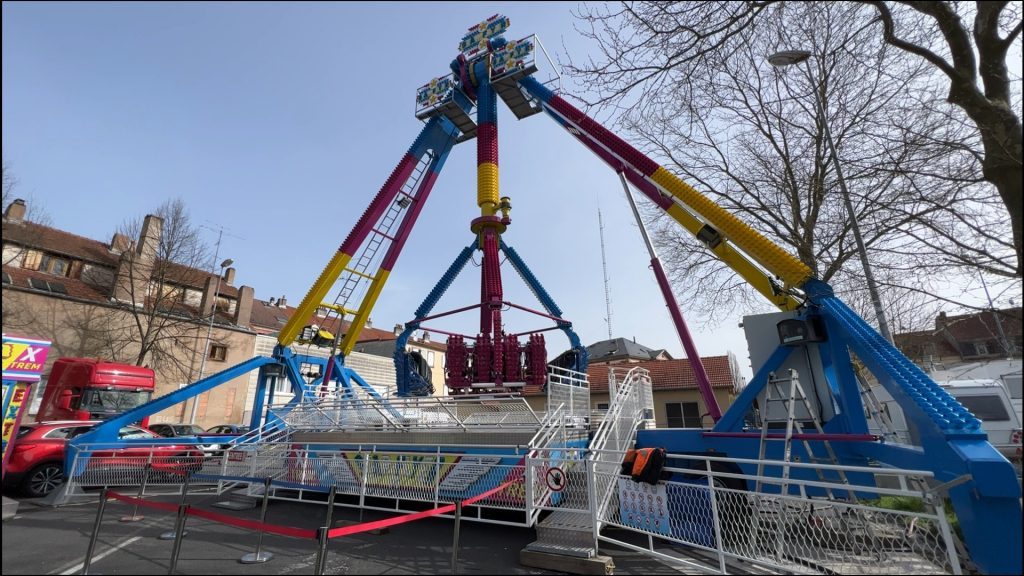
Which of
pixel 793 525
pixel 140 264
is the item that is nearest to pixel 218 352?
pixel 140 264

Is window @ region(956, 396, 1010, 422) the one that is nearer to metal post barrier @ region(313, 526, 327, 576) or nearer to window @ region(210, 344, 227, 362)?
metal post barrier @ region(313, 526, 327, 576)

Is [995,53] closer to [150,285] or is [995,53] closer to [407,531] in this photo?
[407,531]

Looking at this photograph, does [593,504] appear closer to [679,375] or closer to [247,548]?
[247,548]

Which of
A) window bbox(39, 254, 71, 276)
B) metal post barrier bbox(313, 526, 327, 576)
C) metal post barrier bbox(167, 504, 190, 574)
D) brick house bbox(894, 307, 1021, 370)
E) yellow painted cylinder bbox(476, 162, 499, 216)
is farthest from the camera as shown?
window bbox(39, 254, 71, 276)

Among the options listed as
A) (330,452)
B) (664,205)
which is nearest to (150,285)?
(330,452)

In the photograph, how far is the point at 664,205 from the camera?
11461mm

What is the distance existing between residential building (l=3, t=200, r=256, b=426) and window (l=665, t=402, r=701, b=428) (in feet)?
86.1

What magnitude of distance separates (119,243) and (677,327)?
3413cm

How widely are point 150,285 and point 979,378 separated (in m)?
39.7

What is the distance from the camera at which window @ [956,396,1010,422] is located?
1475 centimetres

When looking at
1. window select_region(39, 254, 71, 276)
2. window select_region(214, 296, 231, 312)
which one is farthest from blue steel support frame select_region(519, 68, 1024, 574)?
window select_region(39, 254, 71, 276)

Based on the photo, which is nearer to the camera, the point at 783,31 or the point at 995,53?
the point at 995,53

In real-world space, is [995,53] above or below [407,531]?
above

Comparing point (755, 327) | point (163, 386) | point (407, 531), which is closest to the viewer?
point (407, 531)
